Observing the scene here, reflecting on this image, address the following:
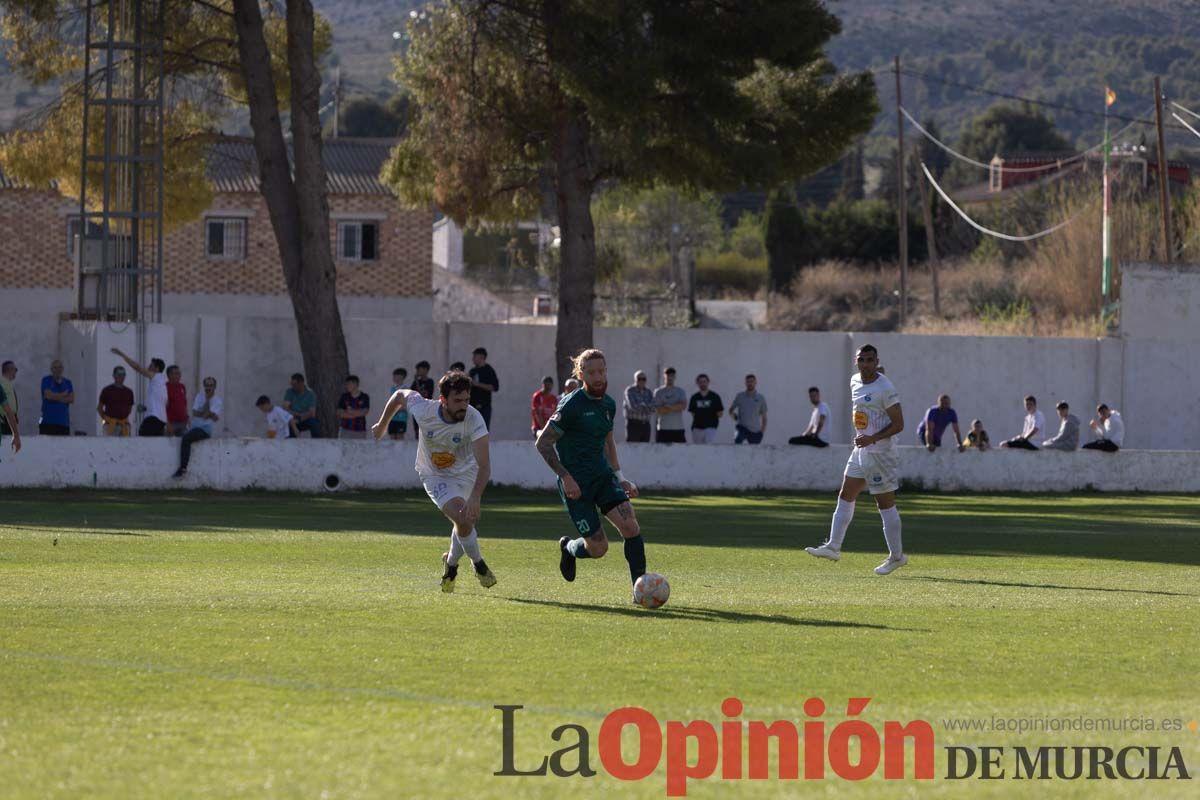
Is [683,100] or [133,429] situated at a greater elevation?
[683,100]

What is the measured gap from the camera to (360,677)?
330 inches

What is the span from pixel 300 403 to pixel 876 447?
15.4m

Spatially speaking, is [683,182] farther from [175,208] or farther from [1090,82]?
[1090,82]

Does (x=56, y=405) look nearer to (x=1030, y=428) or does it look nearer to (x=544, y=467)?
(x=544, y=467)

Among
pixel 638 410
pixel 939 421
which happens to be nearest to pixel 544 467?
pixel 638 410

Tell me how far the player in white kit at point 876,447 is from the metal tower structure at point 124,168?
16564 mm

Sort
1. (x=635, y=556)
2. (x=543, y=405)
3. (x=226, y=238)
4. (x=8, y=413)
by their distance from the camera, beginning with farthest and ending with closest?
(x=226, y=238)
(x=543, y=405)
(x=8, y=413)
(x=635, y=556)

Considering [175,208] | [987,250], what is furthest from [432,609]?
[987,250]

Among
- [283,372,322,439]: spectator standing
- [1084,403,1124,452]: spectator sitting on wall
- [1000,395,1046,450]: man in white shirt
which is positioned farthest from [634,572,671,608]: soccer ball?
[1084,403,1124,452]: spectator sitting on wall

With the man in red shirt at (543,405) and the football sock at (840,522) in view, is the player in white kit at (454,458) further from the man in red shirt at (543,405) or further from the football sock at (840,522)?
the man in red shirt at (543,405)

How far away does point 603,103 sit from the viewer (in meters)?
28.5

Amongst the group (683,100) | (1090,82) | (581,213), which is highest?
(1090,82)

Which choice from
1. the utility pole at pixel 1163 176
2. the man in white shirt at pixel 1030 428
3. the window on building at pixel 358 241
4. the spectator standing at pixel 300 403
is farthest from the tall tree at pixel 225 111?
the utility pole at pixel 1163 176

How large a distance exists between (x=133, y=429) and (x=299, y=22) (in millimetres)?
7426
